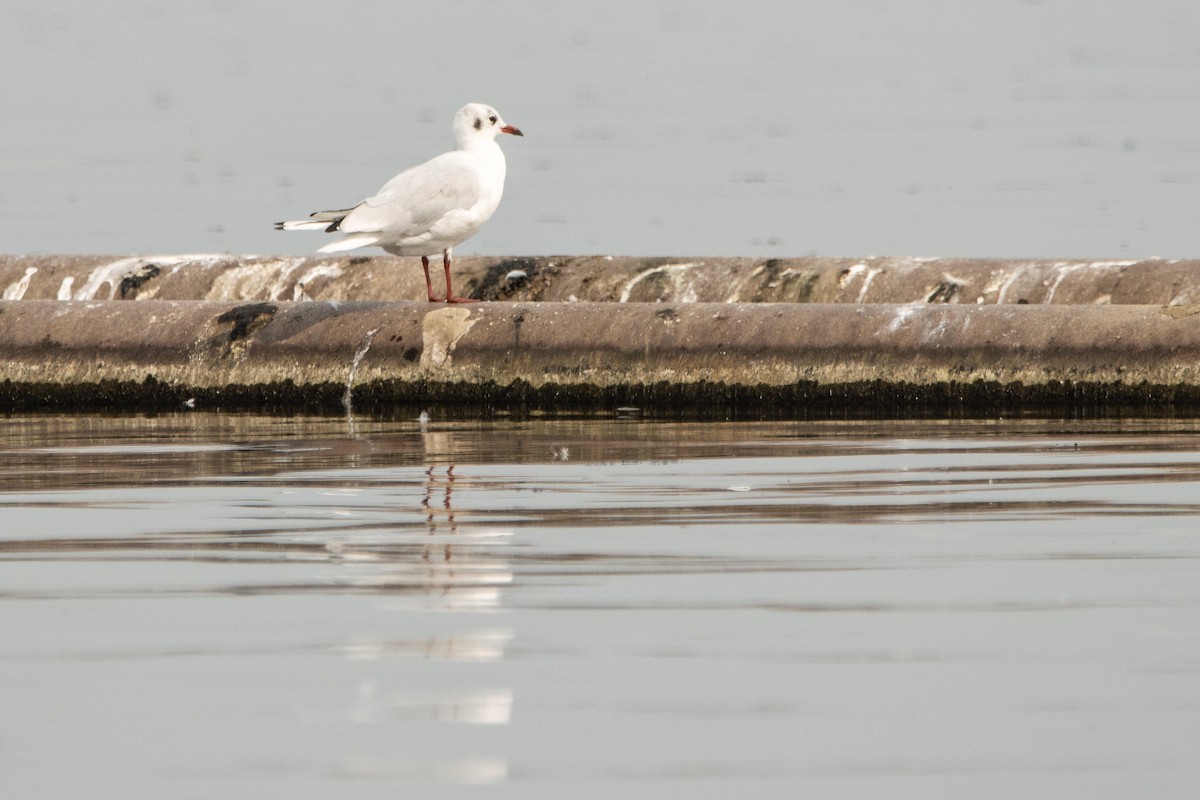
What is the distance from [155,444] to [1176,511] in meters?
4.66

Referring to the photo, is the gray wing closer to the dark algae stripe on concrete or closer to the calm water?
the dark algae stripe on concrete

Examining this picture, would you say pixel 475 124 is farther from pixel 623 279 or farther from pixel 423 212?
pixel 623 279

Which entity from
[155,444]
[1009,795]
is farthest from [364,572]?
[155,444]

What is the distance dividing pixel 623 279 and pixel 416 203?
2448mm

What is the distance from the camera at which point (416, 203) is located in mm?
12055

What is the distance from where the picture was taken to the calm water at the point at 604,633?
3.28m

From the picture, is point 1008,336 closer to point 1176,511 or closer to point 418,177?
point 418,177

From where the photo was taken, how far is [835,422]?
33.7ft

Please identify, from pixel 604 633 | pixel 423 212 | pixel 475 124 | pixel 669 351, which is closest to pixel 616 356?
pixel 669 351

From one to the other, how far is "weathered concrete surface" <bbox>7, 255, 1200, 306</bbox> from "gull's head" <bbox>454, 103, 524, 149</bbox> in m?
1.47

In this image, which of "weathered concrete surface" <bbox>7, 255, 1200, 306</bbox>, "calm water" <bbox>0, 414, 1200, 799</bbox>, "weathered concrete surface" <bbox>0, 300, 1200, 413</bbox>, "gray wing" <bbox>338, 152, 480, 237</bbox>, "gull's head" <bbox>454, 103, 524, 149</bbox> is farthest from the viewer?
"weathered concrete surface" <bbox>7, 255, 1200, 306</bbox>

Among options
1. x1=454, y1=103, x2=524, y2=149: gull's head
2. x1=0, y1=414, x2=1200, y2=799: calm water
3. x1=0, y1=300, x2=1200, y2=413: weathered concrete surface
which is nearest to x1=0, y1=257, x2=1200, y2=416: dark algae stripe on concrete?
x1=0, y1=300, x2=1200, y2=413: weathered concrete surface

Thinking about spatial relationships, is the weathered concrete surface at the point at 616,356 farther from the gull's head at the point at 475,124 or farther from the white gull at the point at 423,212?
the gull's head at the point at 475,124

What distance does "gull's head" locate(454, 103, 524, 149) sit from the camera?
12.8m
